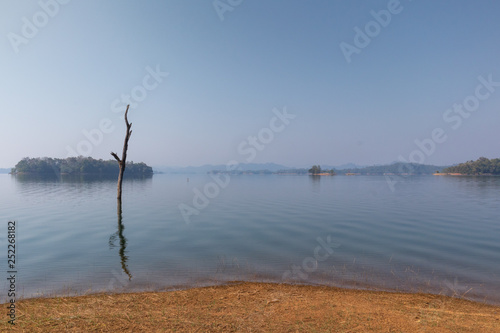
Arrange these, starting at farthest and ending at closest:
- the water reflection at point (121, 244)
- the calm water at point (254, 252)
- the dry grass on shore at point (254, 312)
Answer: the water reflection at point (121, 244) → the calm water at point (254, 252) → the dry grass on shore at point (254, 312)

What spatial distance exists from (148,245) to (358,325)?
50.2 feet

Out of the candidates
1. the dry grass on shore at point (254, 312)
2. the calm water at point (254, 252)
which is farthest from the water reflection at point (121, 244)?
the dry grass on shore at point (254, 312)

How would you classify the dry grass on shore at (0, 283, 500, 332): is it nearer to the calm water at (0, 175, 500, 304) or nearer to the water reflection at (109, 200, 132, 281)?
the calm water at (0, 175, 500, 304)

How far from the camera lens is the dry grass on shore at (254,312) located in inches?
301

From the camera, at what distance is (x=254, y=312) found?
29.0ft

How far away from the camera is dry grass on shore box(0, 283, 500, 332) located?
766 cm

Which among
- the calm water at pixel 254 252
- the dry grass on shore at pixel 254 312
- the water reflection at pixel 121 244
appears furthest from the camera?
the water reflection at pixel 121 244

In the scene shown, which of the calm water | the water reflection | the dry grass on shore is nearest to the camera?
the dry grass on shore

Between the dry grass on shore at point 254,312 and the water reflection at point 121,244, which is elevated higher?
the dry grass on shore at point 254,312

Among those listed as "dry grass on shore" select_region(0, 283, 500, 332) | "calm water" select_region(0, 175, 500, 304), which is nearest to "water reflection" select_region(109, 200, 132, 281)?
"calm water" select_region(0, 175, 500, 304)

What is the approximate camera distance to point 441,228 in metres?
25.2

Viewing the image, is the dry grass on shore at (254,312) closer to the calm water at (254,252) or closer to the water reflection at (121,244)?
the calm water at (254,252)

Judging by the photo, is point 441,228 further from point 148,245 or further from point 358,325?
point 148,245

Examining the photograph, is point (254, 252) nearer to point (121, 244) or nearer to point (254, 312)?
point (254, 312)
